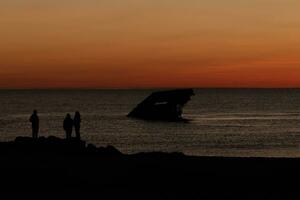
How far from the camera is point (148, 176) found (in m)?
18.3

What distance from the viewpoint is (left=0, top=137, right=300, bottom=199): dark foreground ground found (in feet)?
52.2

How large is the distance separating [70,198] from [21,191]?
1.64 meters

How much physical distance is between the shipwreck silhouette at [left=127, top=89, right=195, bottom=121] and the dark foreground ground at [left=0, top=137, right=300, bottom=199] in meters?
68.6

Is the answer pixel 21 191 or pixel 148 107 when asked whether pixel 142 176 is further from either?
pixel 148 107

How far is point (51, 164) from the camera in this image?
65.0 ft

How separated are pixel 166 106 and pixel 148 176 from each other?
79378mm

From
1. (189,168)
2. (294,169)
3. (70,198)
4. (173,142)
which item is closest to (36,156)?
(189,168)

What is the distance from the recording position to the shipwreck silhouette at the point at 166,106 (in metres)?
92.0

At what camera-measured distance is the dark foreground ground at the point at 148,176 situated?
15.9 meters

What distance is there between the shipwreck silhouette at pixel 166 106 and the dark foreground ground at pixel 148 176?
68.6 m

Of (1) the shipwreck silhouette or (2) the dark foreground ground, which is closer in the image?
(2) the dark foreground ground

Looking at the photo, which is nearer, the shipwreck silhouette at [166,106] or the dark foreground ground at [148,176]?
the dark foreground ground at [148,176]

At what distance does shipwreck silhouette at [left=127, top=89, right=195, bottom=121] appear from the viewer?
9200 cm

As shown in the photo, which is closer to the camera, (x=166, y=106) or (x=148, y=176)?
(x=148, y=176)
